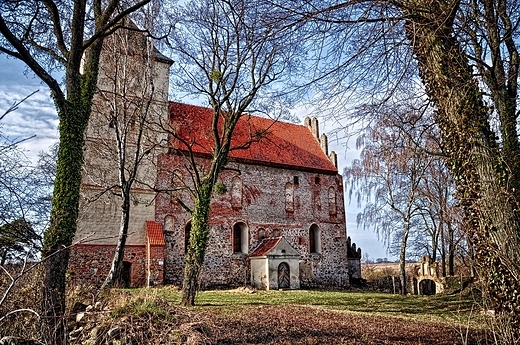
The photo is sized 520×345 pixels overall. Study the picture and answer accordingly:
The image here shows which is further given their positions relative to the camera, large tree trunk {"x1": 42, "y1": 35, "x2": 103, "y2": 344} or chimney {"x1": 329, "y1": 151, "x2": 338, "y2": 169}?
chimney {"x1": 329, "y1": 151, "x2": 338, "y2": 169}

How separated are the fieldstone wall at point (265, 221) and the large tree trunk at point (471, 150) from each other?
16.9 metres

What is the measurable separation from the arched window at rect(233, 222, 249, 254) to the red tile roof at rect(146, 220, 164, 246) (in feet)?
16.7

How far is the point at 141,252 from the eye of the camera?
2055cm

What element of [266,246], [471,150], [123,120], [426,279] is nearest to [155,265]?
[266,246]

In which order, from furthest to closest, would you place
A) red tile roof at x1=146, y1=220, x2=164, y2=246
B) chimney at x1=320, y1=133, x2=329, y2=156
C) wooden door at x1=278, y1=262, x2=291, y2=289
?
1. chimney at x1=320, y1=133, x2=329, y2=156
2. wooden door at x1=278, y1=262, x2=291, y2=289
3. red tile roof at x1=146, y1=220, x2=164, y2=246

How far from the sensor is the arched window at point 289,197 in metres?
26.6

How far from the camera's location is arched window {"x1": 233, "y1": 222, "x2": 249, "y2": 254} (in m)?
24.4

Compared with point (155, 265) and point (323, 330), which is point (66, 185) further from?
point (155, 265)

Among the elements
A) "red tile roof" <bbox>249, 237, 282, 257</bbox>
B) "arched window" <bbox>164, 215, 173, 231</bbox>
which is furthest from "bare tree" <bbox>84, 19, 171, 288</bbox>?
"red tile roof" <bbox>249, 237, 282, 257</bbox>

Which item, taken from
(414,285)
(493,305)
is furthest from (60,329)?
(414,285)

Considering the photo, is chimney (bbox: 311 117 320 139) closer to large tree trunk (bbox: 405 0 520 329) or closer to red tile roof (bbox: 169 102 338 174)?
red tile roof (bbox: 169 102 338 174)

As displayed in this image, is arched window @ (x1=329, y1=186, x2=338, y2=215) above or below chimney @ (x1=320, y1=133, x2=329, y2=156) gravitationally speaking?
below

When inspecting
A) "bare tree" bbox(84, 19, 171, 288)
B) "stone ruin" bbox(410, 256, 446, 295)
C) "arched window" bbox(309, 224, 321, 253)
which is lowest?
"stone ruin" bbox(410, 256, 446, 295)

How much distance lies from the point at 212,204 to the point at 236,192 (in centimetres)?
184
